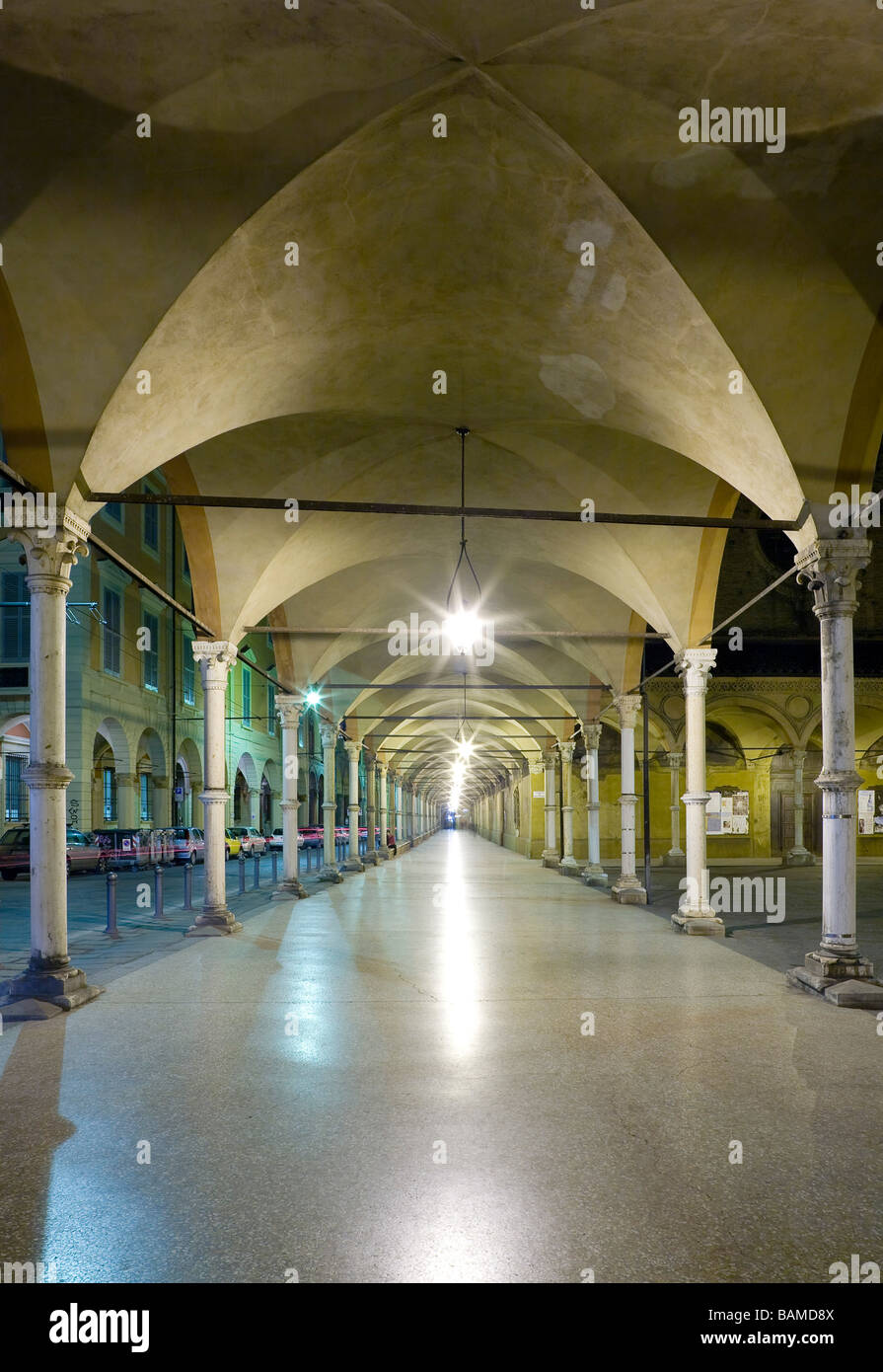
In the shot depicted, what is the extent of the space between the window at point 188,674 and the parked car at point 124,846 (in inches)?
343

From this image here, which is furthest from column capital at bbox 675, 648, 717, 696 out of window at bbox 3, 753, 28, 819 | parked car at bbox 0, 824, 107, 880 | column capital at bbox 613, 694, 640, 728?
window at bbox 3, 753, 28, 819

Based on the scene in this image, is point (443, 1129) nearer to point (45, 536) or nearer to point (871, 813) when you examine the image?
point (45, 536)

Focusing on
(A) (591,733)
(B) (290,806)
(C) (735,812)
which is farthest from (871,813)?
(B) (290,806)

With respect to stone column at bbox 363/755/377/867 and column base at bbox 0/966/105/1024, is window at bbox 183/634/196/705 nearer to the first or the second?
stone column at bbox 363/755/377/867

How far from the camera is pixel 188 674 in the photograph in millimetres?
34375

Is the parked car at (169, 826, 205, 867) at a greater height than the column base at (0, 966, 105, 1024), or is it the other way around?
the column base at (0, 966, 105, 1024)

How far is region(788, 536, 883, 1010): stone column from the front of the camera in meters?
7.78

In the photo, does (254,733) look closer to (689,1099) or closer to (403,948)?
(403,948)

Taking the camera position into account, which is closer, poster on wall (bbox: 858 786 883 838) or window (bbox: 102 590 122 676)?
window (bbox: 102 590 122 676)

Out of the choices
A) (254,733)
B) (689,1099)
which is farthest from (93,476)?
(254,733)

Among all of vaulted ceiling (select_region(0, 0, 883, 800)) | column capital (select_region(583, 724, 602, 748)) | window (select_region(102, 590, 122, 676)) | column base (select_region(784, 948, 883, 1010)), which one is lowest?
column base (select_region(784, 948, 883, 1010))

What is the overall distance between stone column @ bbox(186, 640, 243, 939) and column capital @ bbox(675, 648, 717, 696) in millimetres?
6221

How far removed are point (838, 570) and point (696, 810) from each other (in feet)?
15.3

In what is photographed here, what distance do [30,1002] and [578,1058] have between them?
4307mm
